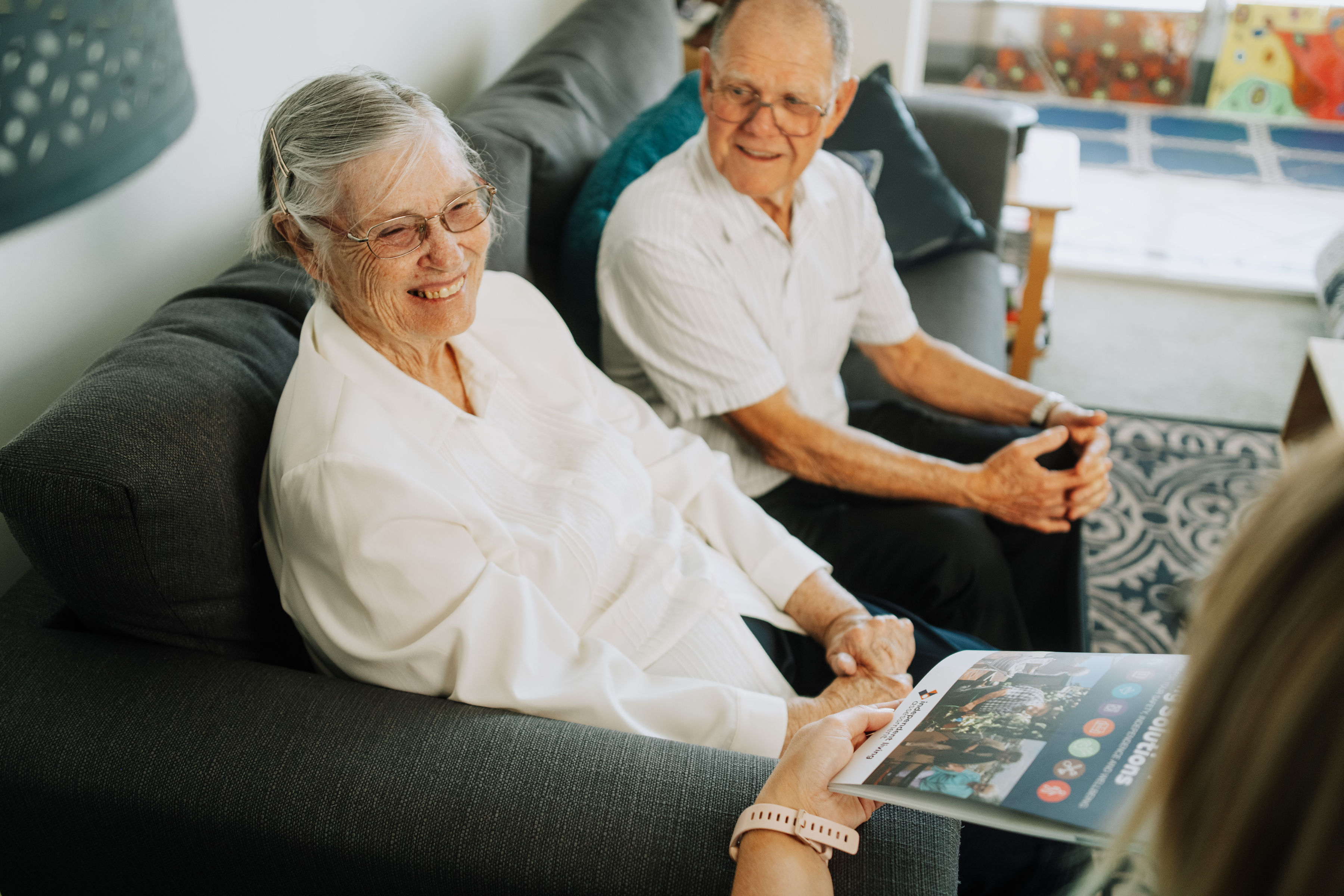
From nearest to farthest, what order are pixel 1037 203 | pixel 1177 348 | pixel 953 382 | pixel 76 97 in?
pixel 76 97, pixel 953 382, pixel 1037 203, pixel 1177 348

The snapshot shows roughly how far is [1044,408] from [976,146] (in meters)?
1.06

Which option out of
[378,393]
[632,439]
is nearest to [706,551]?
[632,439]

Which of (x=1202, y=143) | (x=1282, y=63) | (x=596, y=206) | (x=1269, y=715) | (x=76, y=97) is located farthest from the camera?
(x=1202, y=143)

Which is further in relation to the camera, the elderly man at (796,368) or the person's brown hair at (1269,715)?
the elderly man at (796,368)

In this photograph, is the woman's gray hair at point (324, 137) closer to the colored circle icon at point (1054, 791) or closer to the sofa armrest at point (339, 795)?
the sofa armrest at point (339, 795)

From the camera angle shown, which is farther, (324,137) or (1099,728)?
(324,137)

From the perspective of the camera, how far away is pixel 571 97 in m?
1.83

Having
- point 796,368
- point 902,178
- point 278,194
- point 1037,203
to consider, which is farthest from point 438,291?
point 1037,203

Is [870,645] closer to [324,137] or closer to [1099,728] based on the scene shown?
[1099,728]

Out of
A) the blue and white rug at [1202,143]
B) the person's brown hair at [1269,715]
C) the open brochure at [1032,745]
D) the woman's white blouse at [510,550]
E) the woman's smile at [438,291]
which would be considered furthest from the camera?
the blue and white rug at [1202,143]

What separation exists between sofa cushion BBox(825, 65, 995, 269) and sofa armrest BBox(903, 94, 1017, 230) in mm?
167

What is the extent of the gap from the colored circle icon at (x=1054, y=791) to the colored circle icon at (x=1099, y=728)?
6cm

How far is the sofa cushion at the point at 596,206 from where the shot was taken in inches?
63.1

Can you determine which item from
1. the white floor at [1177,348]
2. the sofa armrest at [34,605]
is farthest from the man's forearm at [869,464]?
the white floor at [1177,348]
